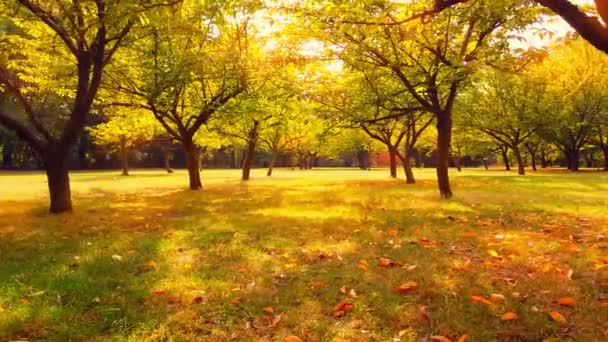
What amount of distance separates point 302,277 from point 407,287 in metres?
1.46

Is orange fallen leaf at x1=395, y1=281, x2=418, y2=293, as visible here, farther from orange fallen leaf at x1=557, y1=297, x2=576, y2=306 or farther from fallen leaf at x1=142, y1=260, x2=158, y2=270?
fallen leaf at x1=142, y1=260, x2=158, y2=270

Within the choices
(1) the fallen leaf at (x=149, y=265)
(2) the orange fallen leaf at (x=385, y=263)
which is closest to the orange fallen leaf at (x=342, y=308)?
(2) the orange fallen leaf at (x=385, y=263)

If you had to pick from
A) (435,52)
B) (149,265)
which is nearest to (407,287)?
(149,265)

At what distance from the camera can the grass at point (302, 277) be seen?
4422mm

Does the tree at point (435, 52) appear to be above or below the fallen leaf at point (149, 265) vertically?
above

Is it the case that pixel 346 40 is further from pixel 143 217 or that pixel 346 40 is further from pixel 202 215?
pixel 143 217

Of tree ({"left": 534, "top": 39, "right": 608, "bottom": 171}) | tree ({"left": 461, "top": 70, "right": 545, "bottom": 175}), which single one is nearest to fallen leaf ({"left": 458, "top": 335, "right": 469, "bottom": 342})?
tree ({"left": 461, "top": 70, "right": 545, "bottom": 175})

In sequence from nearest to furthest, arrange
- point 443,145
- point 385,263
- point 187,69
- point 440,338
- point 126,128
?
point 440,338, point 385,263, point 443,145, point 187,69, point 126,128

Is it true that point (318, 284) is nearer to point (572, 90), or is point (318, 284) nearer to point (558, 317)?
point (558, 317)

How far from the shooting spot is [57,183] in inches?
522

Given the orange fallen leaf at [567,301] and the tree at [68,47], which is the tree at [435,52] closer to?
the tree at [68,47]

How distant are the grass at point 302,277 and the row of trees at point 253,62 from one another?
11.9 feet

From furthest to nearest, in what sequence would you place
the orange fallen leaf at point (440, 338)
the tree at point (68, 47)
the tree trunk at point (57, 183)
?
the tree trunk at point (57, 183) < the tree at point (68, 47) < the orange fallen leaf at point (440, 338)

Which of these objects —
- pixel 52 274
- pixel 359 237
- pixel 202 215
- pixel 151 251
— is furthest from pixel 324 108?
pixel 52 274
